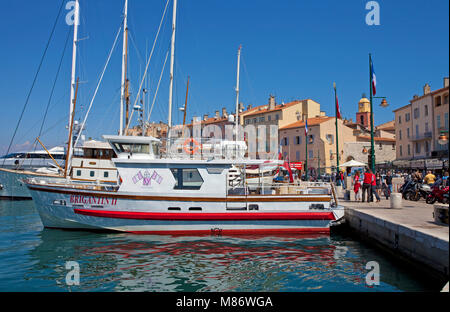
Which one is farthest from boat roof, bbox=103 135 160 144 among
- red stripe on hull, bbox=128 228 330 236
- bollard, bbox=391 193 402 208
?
bollard, bbox=391 193 402 208

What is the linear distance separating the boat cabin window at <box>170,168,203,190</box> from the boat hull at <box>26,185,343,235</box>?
0.61 metres

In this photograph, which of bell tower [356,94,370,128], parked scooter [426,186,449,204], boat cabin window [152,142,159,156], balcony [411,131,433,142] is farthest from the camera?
bell tower [356,94,370,128]

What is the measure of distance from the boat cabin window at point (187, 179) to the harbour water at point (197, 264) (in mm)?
1965

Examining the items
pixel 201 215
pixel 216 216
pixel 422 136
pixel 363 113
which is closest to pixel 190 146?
pixel 201 215

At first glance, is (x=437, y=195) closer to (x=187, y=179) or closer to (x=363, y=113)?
(x=187, y=179)

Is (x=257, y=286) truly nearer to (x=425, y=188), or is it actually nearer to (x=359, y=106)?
(x=425, y=188)

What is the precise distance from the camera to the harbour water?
7.84 m

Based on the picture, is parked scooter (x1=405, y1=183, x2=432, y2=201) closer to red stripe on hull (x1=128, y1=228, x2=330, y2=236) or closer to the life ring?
red stripe on hull (x1=128, y1=228, x2=330, y2=236)

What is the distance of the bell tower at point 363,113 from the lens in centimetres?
7488

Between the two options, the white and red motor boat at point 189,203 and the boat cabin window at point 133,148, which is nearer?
the white and red motor boat at point 189,203

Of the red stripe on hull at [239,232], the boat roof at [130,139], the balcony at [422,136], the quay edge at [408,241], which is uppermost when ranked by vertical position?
the balcony at [422,136]

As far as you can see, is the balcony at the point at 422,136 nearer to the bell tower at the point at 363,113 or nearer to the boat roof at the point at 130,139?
the bell tower at the point at 363,113

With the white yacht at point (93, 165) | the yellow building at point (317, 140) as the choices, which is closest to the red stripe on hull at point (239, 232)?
the white yacht at point (93, 165)

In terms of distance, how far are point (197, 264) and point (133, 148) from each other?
6.61 m
